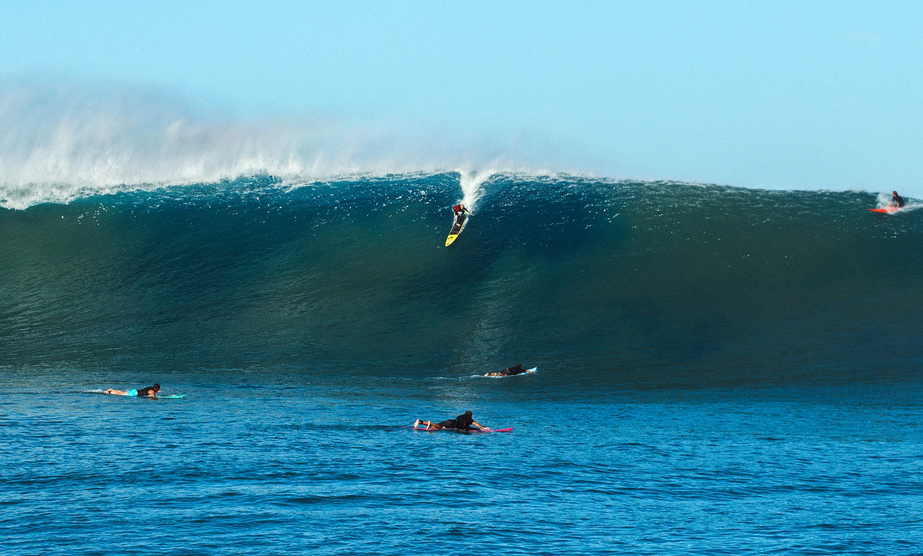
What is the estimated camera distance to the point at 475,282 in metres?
32.1

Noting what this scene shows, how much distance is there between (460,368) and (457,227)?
11568mm

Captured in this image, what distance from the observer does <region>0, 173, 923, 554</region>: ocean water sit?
13.4 m

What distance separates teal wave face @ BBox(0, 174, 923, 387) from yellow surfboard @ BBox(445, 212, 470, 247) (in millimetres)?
385

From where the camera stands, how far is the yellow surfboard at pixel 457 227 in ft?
115

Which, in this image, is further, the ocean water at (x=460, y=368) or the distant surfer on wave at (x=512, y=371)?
the distant surfer on wave at (x=512, y=371)

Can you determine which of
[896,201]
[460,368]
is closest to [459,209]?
[460,368]

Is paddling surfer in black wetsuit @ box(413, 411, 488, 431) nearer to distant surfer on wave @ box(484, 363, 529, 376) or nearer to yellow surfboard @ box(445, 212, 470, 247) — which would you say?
distant surfer on wave @ box(484, 363, 529, 376)

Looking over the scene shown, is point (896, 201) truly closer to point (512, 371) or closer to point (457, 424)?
point (512, 371)

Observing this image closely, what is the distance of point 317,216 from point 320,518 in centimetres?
2557

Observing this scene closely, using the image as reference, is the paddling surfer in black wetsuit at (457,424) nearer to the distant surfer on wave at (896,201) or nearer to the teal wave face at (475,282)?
the teal wave face at (475,282)

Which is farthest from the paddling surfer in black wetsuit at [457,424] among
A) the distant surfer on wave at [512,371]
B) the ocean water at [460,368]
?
the distant surfer on wave at [512,371]

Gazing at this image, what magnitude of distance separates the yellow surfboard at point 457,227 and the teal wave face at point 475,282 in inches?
15.2

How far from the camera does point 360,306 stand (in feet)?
98.9

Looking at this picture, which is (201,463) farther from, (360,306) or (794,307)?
(794,307)
